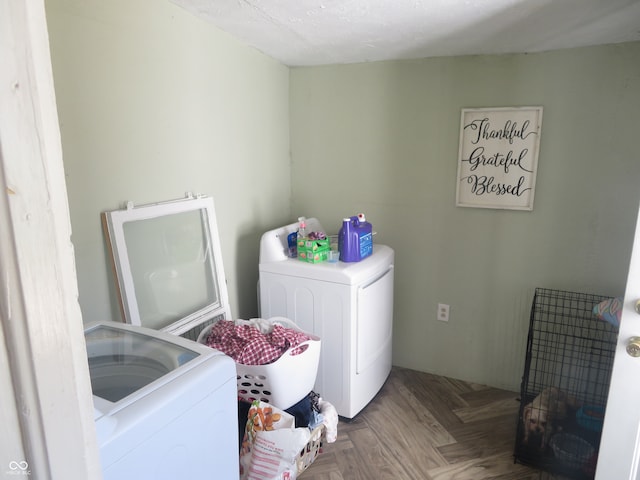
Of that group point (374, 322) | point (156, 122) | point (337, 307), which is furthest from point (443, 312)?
point (156, 122)

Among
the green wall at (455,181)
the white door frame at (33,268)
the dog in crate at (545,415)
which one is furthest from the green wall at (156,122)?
the dog in crate at (545,415)

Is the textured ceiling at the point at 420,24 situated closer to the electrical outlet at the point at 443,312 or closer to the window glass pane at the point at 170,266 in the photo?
the window glass pane at the point at 170,266

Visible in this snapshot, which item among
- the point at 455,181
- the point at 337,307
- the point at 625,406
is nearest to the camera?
the point at 625,406

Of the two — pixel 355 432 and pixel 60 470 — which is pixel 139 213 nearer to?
pixel 60 470

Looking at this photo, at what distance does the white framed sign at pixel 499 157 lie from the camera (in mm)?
2270

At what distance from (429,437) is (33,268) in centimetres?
214

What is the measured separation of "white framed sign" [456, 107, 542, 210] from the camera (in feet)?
7.45

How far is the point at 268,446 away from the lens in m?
1.70

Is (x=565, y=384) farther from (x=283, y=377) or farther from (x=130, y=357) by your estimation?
(x=130, y=357)

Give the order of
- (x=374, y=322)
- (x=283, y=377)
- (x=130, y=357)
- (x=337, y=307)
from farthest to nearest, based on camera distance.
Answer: (x=374, y=322), (x=337, y=307), (x=283, y=377), (x=130, y=357)

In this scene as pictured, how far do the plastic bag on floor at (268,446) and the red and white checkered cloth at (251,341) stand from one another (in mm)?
205

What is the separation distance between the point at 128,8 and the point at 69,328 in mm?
1527

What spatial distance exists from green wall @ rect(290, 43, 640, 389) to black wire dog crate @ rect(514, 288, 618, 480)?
102 millimetres

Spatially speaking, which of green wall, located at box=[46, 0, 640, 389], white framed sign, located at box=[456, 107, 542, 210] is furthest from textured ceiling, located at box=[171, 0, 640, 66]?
white framed sign, located at box=[456, 107, 542, 210]
